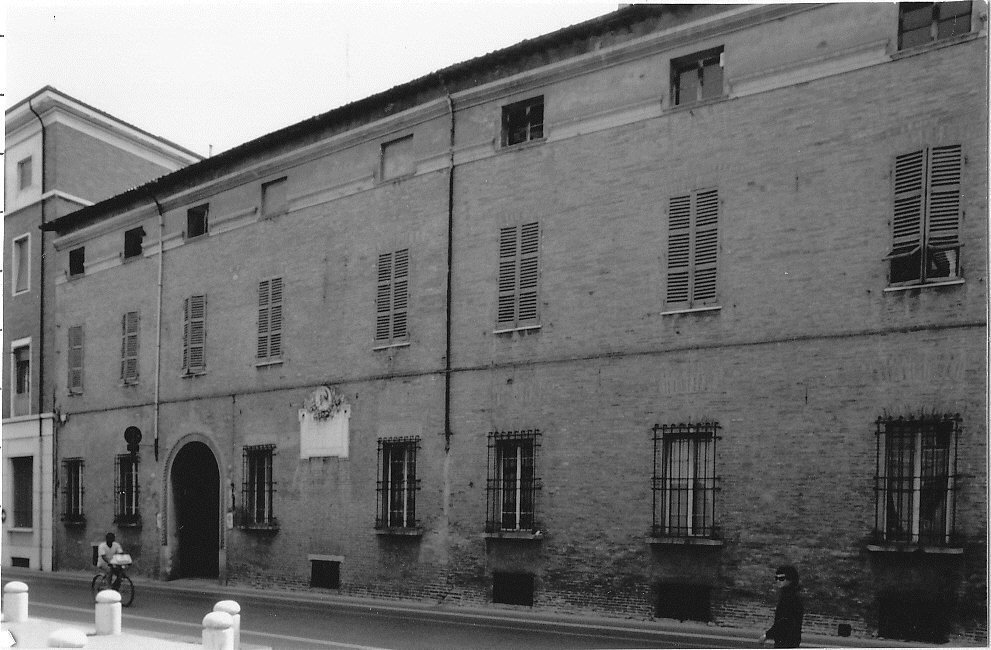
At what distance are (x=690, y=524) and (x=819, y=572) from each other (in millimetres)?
1508

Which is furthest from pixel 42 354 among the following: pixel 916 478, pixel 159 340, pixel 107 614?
pixel 916 478

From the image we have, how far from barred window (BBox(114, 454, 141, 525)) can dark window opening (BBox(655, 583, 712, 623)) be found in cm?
730

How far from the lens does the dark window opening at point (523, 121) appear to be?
11844mm

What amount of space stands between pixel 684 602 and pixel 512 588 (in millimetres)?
2378

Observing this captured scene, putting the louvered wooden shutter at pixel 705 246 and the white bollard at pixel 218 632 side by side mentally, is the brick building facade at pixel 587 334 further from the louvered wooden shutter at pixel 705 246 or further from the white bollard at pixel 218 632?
the white bollard at pixel 218 632

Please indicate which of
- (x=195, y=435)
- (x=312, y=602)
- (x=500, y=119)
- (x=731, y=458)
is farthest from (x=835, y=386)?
(x=195, y=435)

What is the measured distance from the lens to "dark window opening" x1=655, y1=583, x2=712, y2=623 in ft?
32.5

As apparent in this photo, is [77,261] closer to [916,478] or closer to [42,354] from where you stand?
[42,354]

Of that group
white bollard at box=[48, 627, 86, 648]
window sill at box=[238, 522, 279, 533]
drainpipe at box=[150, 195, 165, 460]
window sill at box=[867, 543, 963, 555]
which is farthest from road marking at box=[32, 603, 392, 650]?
window sill at box=[867, 543, 963, 555]

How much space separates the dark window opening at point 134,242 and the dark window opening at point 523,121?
17.8 ft

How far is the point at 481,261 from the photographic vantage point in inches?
473

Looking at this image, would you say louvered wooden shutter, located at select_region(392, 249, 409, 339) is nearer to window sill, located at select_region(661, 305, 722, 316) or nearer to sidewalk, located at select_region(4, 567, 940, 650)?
sidewalk, located at select_region(4, 567, 940, 650)

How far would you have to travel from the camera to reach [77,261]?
12.6m

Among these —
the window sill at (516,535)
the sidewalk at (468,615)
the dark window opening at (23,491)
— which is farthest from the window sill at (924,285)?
the dark window opening at (23,491)
